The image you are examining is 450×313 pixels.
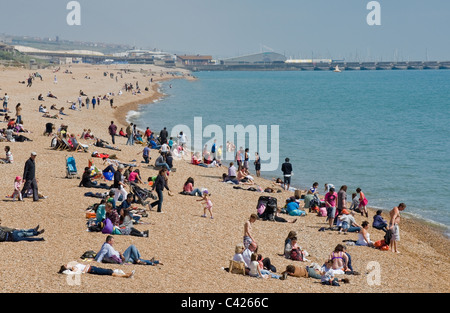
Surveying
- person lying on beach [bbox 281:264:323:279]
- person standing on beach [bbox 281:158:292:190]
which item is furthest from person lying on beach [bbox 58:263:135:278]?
person standing on beach [bbox 281:158:292:190]

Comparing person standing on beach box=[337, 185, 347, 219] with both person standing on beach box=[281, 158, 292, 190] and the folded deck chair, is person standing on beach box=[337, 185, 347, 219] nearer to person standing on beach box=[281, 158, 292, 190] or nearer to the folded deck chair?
person standing on beach box=[281, 158, 292, 190]

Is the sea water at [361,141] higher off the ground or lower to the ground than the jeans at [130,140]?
lower

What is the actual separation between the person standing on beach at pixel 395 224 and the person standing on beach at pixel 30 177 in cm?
1027

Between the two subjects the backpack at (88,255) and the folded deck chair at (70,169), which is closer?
the backpack at (88,255)

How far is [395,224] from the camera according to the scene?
16.0 metres

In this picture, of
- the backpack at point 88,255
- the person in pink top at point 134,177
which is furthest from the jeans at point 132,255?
the person in pink top at point 134,177

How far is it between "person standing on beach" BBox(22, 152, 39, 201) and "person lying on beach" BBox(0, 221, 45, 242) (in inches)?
129

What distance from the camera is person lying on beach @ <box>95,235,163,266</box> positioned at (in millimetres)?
12539

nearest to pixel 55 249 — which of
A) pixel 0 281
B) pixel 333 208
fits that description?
pixel 0 281

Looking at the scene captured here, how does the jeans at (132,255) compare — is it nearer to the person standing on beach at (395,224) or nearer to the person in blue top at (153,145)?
the person standing on beach at (395,224)

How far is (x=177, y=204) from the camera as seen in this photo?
62.7ft

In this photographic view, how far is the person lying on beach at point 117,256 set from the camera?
1254 cm

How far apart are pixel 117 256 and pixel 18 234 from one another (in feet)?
8.97
